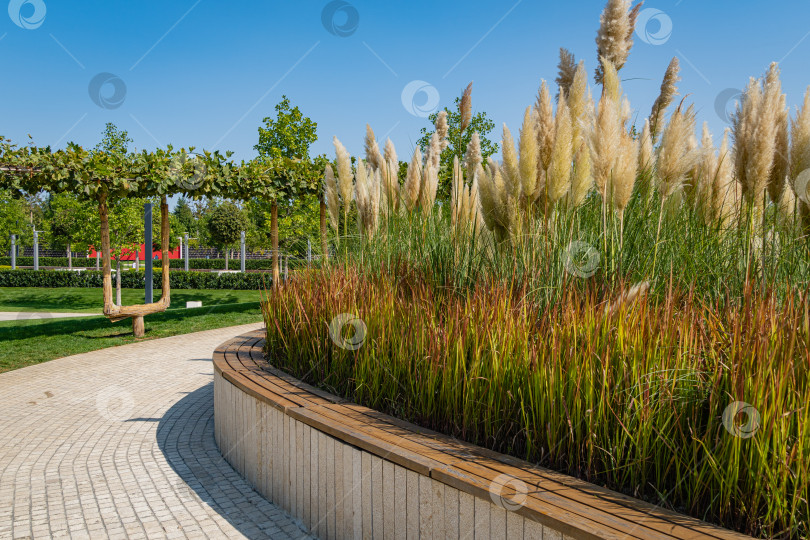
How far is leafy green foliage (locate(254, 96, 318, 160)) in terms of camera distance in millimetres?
17156

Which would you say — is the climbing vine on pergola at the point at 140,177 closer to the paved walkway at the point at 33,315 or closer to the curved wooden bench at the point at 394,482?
the curved wooden bench at the point at 394,482

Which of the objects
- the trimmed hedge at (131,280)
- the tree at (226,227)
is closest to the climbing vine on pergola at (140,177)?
the trimmed hedge at (131,280)

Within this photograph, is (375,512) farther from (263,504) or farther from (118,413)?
(118,413)

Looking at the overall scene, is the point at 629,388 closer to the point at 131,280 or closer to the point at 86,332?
the point at 86,332

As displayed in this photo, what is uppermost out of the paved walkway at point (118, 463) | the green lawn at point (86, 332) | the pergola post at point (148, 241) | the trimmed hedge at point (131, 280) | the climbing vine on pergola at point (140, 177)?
the climbing vine on pergola at point (140, 177)

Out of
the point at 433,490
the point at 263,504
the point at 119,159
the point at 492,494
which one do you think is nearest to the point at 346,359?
the point at 263,504

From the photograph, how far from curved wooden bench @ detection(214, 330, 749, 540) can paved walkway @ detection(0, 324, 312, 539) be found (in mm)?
348

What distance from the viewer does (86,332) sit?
10961mm

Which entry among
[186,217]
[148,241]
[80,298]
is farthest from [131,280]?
[186,217]

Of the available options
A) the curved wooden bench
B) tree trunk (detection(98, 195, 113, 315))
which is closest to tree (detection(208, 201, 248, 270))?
tree trunk (detection(98, 195, 113, 315))

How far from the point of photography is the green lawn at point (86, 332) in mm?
9062

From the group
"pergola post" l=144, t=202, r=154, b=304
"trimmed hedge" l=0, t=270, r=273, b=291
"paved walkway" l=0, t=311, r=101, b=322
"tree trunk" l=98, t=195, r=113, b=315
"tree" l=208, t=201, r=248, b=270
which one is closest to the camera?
"tree trunk" l=98, t=195, r=113, b=315

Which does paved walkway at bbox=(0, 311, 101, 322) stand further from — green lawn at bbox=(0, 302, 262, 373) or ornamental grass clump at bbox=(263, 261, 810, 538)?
ornamental grass clump at bbox=(263, 261, 810, 538)

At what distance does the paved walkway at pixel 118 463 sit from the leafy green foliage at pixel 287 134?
10.8 m
